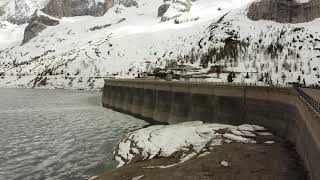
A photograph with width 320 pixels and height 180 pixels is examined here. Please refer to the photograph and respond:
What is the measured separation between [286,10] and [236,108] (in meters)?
97.9

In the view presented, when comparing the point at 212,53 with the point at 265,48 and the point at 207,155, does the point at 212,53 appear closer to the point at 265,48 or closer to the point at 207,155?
the point at 265,48

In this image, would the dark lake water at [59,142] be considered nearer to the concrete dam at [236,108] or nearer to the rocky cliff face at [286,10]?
the concrete dam at [236,108]

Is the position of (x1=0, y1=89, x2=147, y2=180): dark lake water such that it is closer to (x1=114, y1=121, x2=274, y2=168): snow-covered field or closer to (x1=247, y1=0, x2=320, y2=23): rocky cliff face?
(x1=114, y1=121, x2=274, y2=168): snow-covered field

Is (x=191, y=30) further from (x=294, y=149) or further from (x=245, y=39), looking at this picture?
(x=294, y=149)

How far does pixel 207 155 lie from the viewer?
3164cm

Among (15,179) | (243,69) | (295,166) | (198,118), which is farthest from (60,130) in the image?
(243,69)

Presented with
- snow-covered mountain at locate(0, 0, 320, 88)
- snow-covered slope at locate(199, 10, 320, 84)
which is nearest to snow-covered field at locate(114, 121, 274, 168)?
snow-covered slope at locate(199, 10, 320, 84)

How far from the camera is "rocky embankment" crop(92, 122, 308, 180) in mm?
27500

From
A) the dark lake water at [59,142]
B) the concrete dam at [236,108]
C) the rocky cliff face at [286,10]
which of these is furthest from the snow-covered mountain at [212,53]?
Answer: the dark lake water at [59,142]

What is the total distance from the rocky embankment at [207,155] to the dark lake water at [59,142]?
115 inches

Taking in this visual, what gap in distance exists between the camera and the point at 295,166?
1093 inches

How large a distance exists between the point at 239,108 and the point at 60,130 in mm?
23615

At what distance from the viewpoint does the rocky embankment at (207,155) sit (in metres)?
27.5

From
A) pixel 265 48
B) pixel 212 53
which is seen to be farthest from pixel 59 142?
pixel 212 53
